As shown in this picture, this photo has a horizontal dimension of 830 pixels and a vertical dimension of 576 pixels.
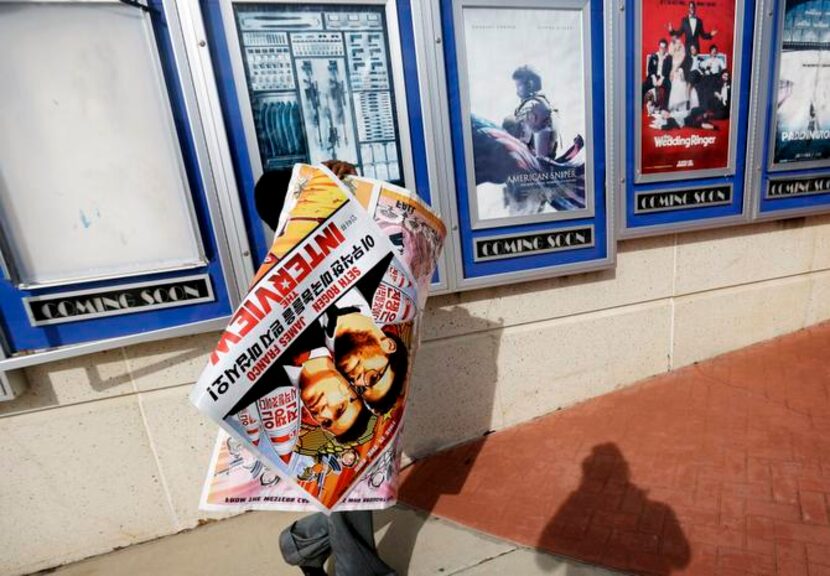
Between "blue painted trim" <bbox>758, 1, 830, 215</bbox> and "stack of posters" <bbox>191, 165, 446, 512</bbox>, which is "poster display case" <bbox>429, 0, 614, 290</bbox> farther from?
"blue painted trim" <bbox>758, 1, 830, 215</bbox>

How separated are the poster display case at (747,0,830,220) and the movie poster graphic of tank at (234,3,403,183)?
3040mm

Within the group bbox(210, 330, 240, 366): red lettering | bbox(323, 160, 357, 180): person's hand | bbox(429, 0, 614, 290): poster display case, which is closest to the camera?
bbox(210, 330, 240, 366): red lettering

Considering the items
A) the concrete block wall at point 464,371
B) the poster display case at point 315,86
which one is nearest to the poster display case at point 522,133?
the poster display case at point 315,86

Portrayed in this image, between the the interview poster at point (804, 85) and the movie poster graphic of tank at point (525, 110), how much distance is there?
1.97 m

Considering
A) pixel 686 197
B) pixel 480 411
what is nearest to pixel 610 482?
pixel 480 411

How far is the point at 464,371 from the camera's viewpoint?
3137mm

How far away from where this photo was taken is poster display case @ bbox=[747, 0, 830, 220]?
3.39 meters

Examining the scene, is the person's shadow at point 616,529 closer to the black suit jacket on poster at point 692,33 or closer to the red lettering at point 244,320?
the red lettering at point 244,320

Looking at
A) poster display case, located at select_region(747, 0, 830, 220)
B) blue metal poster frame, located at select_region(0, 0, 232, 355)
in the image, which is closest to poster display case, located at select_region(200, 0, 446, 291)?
blue metal poster frame, located at select_region(0, 0, 232, 355)

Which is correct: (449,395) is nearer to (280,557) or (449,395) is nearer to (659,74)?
(280,557)

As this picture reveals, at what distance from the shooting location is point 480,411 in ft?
10.6

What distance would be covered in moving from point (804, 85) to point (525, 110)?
8.75ft

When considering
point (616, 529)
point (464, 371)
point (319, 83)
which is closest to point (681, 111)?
point (464, 371)

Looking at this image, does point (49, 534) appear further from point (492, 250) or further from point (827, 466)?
point (827, 466)
